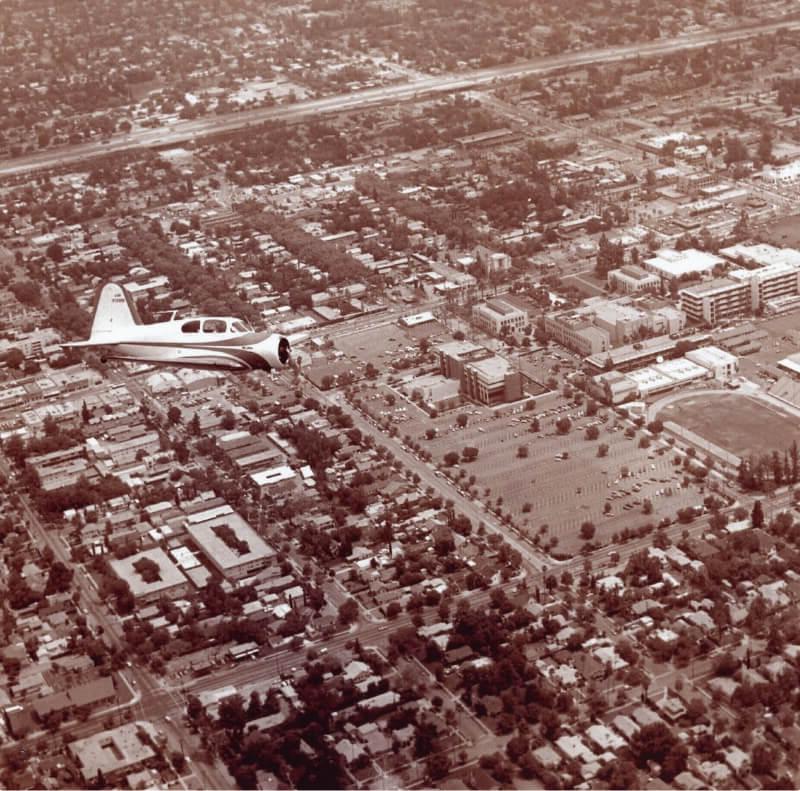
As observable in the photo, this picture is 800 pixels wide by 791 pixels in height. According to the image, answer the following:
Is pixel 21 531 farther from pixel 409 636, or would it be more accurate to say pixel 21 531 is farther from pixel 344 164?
pixel 344 164

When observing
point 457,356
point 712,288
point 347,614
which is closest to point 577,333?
point 457,356

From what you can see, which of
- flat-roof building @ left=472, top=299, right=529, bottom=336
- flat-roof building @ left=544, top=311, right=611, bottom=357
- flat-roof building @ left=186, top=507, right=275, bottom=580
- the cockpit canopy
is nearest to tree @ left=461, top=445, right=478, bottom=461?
flat-roof building @ left=186, top=507, right=275, bottom=580

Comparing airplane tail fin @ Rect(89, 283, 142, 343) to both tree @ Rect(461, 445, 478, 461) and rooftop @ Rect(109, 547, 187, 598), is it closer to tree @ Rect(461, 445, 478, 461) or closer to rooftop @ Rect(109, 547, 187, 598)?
rooftop @ Rect(109, 547, 187, 598)

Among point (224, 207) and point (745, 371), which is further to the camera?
point (224, 207)

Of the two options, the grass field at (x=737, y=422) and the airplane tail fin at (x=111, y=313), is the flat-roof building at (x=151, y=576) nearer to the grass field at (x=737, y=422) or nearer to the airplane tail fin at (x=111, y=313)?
the airplane tail fin at (x=111, y=313)

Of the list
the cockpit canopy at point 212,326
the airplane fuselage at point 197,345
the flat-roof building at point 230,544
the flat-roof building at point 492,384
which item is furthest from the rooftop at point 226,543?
the cockpit canopy at point 212,326

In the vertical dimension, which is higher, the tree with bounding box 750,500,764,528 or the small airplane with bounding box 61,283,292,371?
the small airplane with bounding box 61,283,292,371

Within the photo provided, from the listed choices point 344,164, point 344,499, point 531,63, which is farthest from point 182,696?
point 531,63
